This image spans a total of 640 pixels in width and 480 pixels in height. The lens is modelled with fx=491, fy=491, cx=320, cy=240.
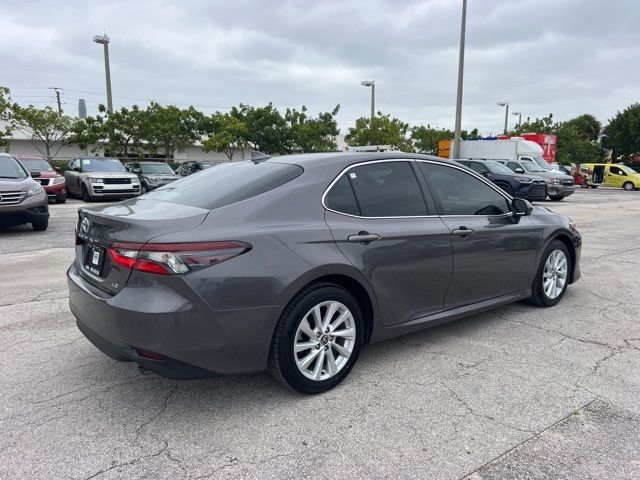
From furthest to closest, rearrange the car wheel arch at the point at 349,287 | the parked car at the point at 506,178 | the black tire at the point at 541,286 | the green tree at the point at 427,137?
1. the green tree at the point at 427,137
2. the parked car at the point at 506,178
3. the black tire at the point at 541,286
4. the car wheel arch at the point at 349,287

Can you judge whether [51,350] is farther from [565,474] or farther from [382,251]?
[565,474]

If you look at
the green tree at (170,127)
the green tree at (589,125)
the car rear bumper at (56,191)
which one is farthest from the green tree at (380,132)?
the green tree at (589,125)

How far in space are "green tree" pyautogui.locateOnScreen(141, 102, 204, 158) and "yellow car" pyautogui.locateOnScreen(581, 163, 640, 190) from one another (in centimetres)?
2669

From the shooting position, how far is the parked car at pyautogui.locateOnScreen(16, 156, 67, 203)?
575 inches

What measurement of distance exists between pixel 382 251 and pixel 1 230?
9.69m

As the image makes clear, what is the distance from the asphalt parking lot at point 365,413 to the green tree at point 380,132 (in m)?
29.1

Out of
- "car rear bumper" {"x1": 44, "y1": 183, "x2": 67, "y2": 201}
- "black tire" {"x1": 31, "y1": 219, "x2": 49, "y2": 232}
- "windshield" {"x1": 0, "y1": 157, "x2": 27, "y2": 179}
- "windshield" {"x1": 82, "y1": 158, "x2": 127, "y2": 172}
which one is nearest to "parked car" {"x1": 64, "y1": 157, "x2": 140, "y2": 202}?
"windshield" {"x1": 82, "y1": 158, "x2": 127, "y2": 172}

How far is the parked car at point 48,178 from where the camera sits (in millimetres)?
14616

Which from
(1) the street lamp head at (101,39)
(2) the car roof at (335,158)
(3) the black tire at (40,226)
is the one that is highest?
(1) the street lamp head at (101,39)

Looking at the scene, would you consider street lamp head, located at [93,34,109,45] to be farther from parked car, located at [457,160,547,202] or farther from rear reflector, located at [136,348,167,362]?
rear reflector, located at [136,348,167,362]

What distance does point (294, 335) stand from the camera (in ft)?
9.88

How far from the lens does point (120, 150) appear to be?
30.2 m

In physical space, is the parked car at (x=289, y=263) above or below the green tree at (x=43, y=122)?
below

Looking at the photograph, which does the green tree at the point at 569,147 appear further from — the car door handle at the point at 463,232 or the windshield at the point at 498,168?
the car door handle at the point at 463,232
